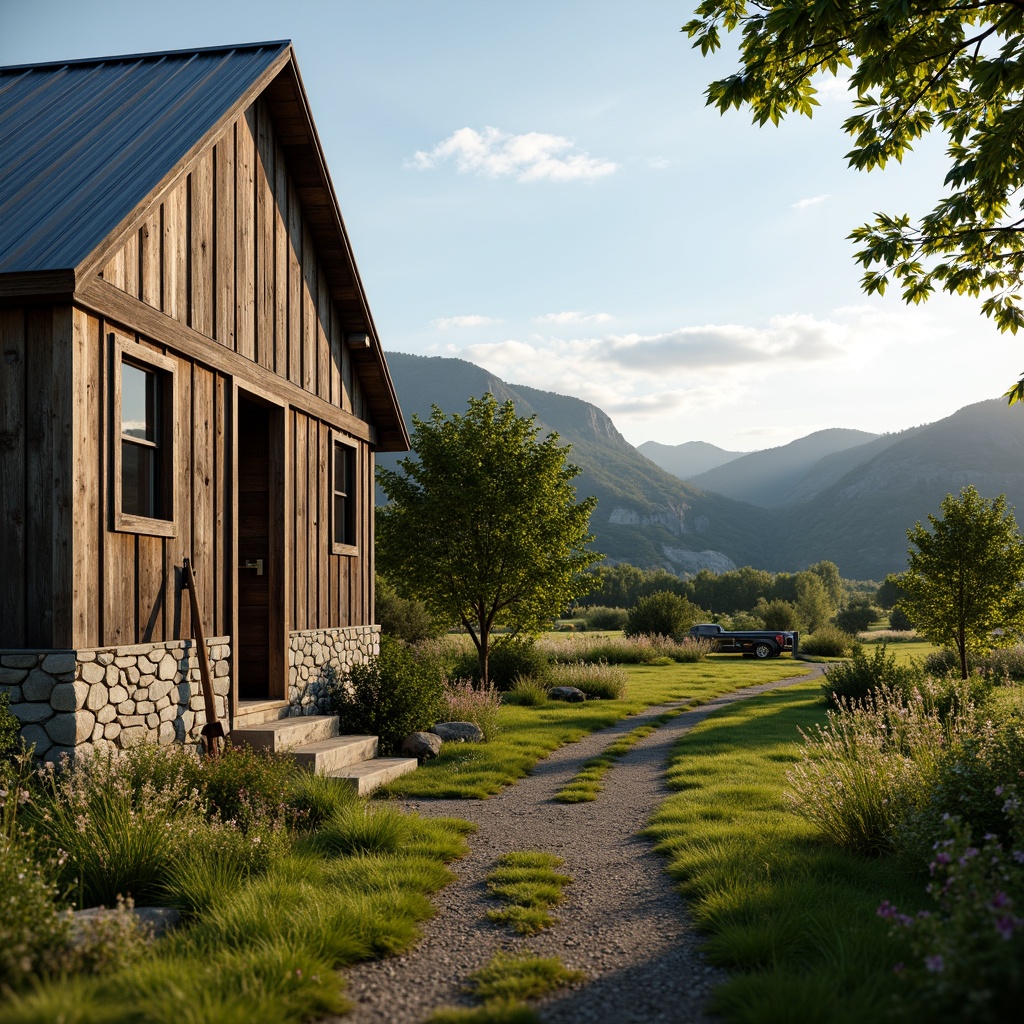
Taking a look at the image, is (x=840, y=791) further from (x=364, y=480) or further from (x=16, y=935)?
(x=364, y=480)

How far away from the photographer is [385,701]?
11688 mm

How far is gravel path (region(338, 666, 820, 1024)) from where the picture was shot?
425 centimetres

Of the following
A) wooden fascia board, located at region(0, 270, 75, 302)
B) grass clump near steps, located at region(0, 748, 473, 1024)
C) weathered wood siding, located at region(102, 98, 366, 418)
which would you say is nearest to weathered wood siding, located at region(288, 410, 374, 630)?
weathered wood siding, located at region(102, 98, 366, 418)

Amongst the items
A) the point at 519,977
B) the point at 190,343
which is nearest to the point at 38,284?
the point at 190,343

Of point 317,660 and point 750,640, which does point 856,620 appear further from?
point 317,660

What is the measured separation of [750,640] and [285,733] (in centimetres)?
3013

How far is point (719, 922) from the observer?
16.9 ft

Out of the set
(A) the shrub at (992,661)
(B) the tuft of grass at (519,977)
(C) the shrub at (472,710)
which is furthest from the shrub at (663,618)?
(B) the tuft of grass at (519,977)

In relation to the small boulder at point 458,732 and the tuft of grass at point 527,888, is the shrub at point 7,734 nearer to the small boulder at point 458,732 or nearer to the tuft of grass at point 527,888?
the tuft of grass at point 527,888

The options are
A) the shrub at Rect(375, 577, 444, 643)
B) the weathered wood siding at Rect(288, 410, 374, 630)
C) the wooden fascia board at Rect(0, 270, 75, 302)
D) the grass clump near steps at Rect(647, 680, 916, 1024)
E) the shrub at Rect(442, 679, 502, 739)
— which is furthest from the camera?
the shrub at Rect(375, 577, 444, 643)

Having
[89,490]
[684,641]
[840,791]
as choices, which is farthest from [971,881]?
[684,641]

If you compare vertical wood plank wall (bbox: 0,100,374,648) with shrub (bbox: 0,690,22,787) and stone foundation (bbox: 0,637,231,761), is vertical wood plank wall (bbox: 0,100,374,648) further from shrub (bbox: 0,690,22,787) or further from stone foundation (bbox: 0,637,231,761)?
shrub (bbox: 0,690,22,787)

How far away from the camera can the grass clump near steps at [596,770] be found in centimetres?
955

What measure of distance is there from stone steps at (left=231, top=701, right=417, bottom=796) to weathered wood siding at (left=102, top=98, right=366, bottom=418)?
166 inches
